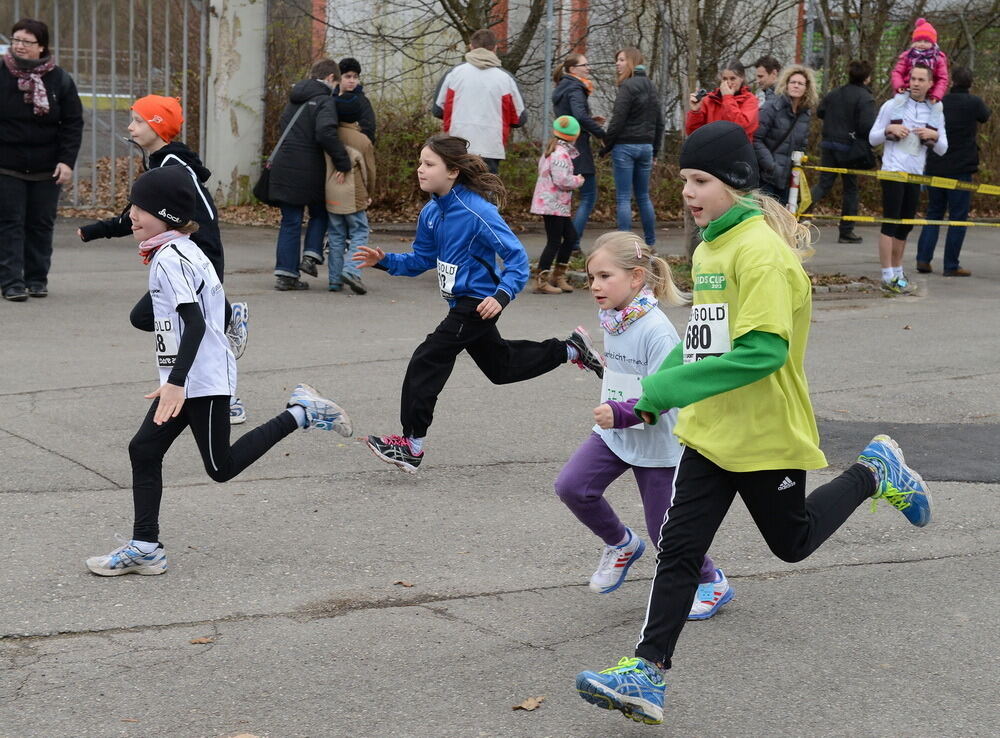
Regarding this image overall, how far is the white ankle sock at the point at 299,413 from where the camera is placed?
578 centimetres

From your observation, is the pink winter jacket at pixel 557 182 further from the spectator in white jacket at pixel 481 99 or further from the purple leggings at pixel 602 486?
the purple leggings at pixel 602 486

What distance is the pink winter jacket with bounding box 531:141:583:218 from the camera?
11562mm

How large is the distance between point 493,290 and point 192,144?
10980 mm

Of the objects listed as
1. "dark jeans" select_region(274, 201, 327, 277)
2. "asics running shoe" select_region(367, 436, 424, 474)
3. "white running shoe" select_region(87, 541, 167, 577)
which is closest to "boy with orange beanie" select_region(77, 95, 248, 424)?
"asics running shoe" select_region(367, 436, 424, 474)

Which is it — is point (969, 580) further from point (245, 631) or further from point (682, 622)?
point (245, 631)

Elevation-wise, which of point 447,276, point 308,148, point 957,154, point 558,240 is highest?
point 957,154

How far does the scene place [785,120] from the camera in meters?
13.4

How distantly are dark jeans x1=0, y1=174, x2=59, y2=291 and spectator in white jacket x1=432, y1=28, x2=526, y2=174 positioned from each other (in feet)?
11.8

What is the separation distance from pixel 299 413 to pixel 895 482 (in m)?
2.47

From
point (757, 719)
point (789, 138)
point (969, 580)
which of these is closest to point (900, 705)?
point (757, 719)

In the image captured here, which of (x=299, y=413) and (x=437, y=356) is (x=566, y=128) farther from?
(x=299, y=413)

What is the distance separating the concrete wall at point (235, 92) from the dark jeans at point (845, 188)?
6.72m

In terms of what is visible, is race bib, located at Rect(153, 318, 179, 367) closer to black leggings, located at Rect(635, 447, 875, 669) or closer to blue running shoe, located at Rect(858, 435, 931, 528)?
black leggings, located at Rect(635, 447, 875, 669)

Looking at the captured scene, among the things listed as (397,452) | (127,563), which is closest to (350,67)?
(397,452)
